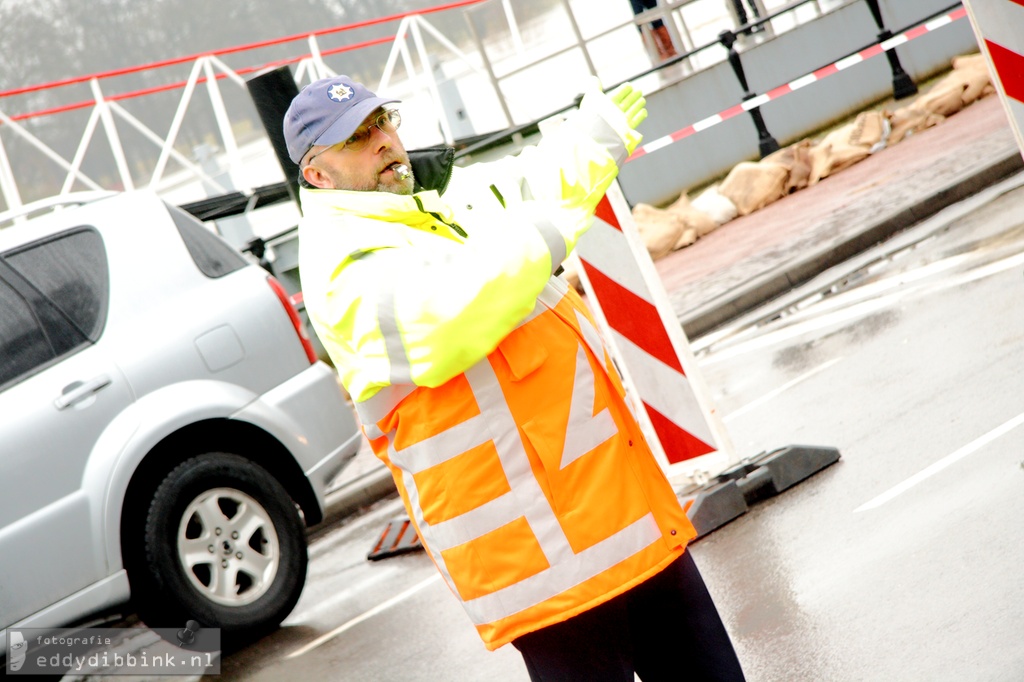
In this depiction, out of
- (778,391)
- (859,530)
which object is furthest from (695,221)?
(859,530)

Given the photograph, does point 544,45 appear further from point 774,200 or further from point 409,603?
A: point 409,603

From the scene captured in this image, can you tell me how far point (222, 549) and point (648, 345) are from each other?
2.13 meters

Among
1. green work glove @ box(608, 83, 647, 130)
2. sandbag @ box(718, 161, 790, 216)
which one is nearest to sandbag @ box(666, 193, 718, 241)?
sandbag @ box(718, 161, 790, 216)

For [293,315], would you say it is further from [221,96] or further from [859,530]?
[221,96]

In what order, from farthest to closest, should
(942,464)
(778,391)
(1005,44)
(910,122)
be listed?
(910,122), (778,391), (942,464), (1005,44)

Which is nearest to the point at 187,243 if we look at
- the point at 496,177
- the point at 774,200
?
the point at 496,177

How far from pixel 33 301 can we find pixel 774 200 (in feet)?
30.3

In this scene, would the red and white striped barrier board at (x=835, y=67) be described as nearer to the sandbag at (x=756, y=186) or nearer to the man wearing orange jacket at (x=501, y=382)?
the sandbag at (x=756, y=186)

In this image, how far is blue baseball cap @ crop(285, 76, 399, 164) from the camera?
2.52 meters

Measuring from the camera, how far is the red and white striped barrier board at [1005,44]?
4.30 m

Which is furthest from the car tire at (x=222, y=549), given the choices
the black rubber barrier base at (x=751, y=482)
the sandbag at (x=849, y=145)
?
the sandbag at (x=849, y=145)

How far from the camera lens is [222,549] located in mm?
5785

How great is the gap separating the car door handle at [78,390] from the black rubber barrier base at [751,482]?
2538 mm

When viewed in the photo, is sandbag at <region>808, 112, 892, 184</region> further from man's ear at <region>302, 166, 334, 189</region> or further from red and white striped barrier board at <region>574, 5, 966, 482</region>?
man's ear at <region>302, 166, 334, 189</region>
